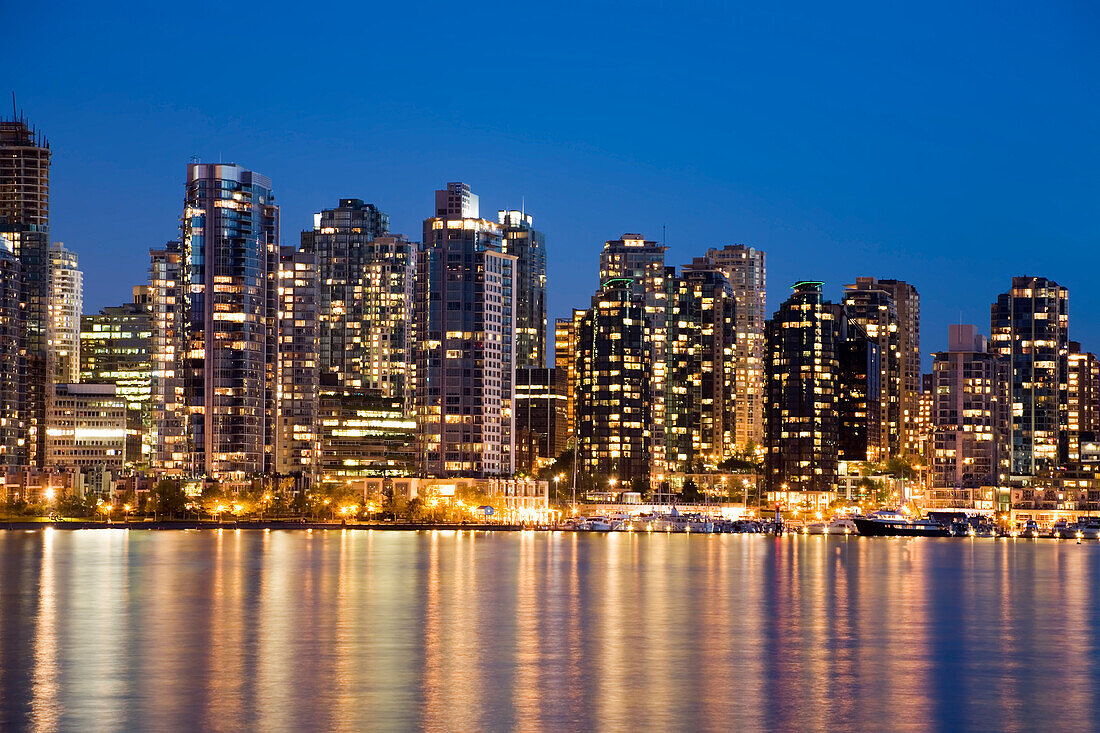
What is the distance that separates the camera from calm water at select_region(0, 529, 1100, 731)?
52.5m

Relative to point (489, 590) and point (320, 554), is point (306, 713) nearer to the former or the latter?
point (489, 590)

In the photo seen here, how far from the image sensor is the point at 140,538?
188m

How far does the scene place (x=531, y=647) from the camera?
2790 inches

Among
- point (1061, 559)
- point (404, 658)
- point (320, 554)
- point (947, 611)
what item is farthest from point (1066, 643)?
point (1061, 559)

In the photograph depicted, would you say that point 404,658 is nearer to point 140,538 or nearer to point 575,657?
point 575,657

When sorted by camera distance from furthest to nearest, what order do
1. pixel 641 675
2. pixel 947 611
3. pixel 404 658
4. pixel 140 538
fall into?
pixel 140 538
pixel 947 611
pixel 404 658
pixel 641 675

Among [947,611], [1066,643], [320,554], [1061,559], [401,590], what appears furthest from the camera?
[1061,559]

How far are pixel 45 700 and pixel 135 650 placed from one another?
14478mm

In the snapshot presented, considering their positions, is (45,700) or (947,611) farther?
(947,611)

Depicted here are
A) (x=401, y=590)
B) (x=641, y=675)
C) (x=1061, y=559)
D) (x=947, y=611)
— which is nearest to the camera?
(x=641, y=675)

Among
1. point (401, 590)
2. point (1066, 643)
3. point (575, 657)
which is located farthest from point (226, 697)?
point (401, 590)

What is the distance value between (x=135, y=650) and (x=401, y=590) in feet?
118

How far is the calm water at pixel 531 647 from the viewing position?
172 ft

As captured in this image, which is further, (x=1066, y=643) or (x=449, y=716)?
(x=1066, y=643)
